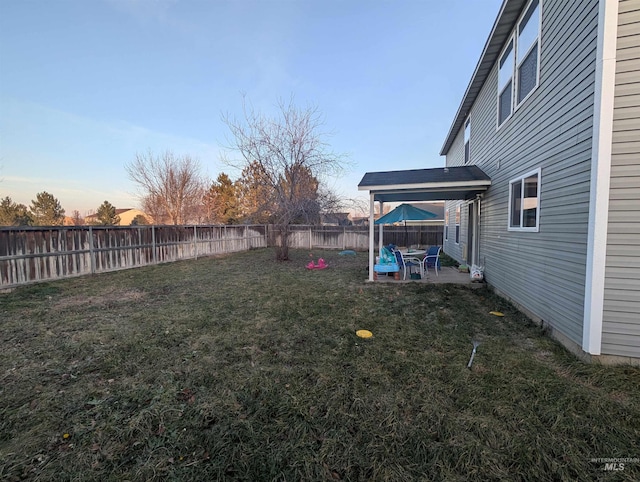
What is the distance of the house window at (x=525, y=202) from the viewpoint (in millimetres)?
4340

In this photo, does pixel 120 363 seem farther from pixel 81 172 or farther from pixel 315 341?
pixel 81 172

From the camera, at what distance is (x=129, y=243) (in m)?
9.55

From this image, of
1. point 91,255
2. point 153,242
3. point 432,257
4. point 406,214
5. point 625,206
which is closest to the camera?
point 625,206

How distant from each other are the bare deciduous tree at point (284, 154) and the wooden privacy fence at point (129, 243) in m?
4.20

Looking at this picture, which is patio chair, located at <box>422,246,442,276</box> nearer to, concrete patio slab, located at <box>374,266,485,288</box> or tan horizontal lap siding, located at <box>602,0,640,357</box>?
concrete patio slab, located at <box>374,266,485,288</box>

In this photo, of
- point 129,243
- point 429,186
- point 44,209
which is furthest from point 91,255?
point 44,209

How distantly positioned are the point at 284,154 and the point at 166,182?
14.3m

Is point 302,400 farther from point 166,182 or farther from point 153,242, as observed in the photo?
point 166,182

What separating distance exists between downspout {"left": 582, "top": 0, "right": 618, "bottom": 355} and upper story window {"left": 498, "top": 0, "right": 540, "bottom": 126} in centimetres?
161

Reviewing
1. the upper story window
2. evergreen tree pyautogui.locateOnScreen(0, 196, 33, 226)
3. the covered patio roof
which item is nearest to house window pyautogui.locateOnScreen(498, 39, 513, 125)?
the upper story window

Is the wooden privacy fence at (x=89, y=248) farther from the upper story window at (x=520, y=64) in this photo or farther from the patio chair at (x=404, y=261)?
the upper story window at (x=520, y=64)

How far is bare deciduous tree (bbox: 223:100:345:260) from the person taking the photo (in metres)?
10.9

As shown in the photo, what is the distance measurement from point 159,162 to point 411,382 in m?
23.2

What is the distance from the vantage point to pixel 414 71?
1223 centimetres
